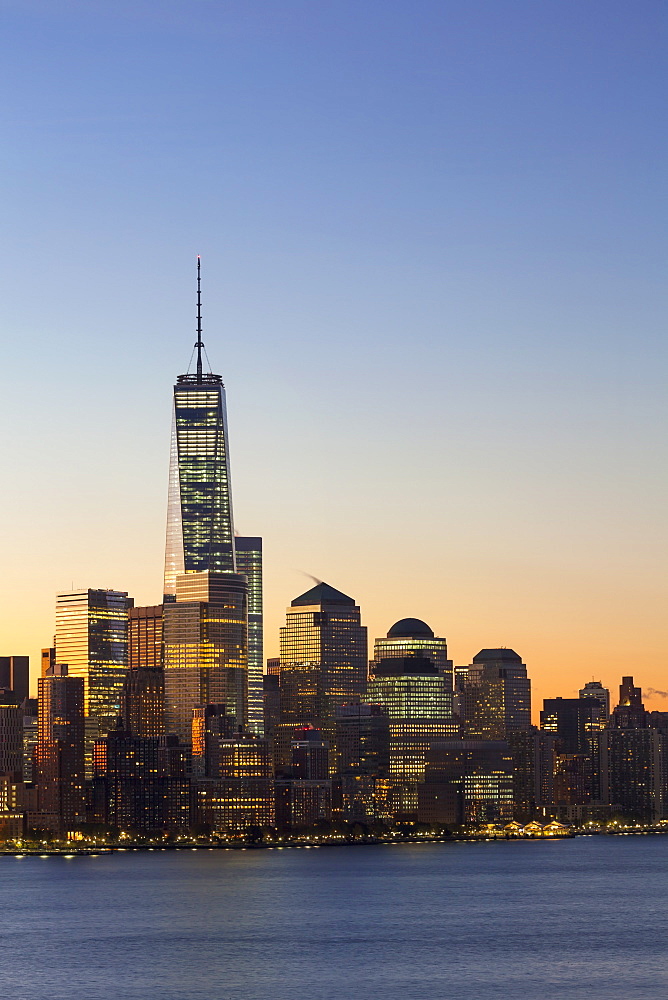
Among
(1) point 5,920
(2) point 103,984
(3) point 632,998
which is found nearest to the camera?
(3) point 632,998

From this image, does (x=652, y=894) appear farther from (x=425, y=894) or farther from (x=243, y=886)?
(x=243, y=886)

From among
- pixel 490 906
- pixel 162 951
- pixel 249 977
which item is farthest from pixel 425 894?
pixel 249 977

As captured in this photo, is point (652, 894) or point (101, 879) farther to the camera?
point (101, 879)

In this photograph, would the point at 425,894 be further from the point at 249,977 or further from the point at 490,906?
the point at 249,977

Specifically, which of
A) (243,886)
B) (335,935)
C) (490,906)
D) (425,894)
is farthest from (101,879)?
(335,935)

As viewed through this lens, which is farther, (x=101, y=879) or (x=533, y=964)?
(x=101, y=879)

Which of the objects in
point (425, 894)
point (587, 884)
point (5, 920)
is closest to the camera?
point (5, 920)

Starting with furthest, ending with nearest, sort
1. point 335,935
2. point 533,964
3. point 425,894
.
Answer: point 425,894, point 335,935, point 533,964

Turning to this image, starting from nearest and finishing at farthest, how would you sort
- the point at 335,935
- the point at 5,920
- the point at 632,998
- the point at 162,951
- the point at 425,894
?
the point at 632,998, the point at 162,951, the point at 335,935, the point at 5,920, the point at 425,894

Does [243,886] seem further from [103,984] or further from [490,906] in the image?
[103,984]
